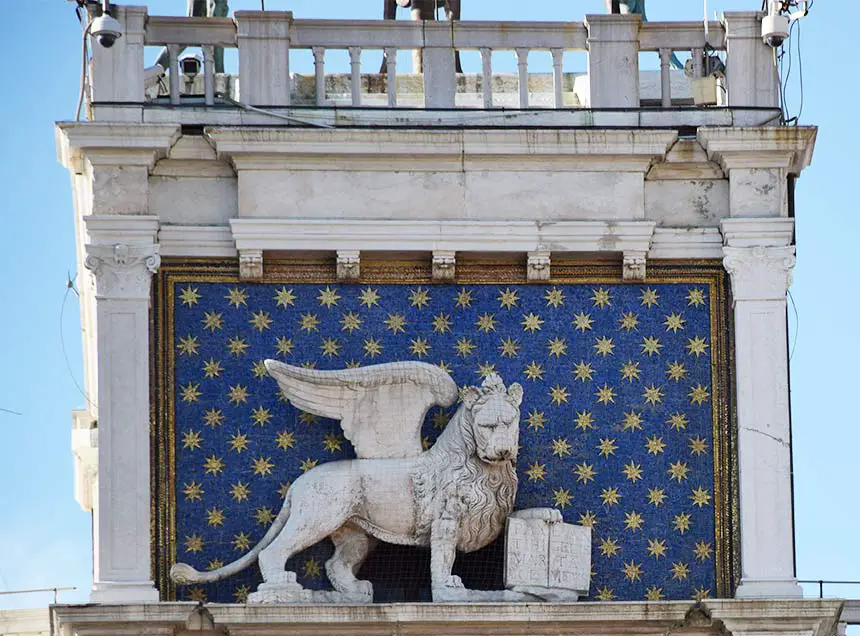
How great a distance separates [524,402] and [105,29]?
3.62m

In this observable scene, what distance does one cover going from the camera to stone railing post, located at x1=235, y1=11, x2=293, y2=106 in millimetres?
22547

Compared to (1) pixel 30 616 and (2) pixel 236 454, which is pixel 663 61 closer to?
(2) pixel 236 454

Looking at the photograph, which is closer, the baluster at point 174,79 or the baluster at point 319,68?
the baluster at point 174,79

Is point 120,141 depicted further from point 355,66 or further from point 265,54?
point 355,66

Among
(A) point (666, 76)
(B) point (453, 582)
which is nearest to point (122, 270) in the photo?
(B) point (453, 582)

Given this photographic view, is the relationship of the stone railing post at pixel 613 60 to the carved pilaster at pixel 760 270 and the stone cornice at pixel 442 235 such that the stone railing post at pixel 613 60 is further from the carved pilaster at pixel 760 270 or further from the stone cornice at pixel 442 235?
the carved pilaster at pixel 760 270

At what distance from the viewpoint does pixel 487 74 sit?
892 inches

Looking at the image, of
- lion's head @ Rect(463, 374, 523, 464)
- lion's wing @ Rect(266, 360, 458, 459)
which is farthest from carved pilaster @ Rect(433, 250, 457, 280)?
lion's head @ Rect(463, 374, 523, 464)

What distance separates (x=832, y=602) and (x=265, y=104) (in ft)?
16.2

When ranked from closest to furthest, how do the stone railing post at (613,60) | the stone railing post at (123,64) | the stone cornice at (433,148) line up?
1. the stone cornice at (433,148)
2. the stone railing post at (123,64)
3. the stone railing post at (613,60)

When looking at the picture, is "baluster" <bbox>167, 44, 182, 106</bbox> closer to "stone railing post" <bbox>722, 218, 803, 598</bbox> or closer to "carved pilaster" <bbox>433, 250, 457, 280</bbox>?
"carved pilaster" <bbox>433, 250, 457, 280</bbox>

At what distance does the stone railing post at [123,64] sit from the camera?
22422 mm

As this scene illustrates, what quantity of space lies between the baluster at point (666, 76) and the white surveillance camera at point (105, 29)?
3.62m

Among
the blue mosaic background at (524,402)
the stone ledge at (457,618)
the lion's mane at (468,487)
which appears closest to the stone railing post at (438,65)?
the blue mosaic background at (524,402)
